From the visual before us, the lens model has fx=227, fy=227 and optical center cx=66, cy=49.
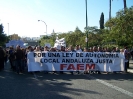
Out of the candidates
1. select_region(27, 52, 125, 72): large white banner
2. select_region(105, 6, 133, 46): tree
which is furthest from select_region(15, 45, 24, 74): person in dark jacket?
select_region(105, 6, 133, 46): tree

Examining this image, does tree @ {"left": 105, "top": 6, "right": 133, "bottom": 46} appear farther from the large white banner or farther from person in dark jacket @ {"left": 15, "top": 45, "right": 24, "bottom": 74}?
person in dark jacket @ {"left": 15, "top": 45, "right": 24, "bottom": 74}

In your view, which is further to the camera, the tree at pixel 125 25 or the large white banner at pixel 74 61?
the tree at pixel 125 25

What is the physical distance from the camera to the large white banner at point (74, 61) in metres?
14.5

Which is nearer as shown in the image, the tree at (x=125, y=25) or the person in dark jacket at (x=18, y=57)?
the person in dark jacket at (x=18, y=57)

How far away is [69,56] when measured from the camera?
14.7 m

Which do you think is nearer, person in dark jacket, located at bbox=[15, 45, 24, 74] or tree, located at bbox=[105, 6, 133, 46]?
person in dark jacket, located at bbox=[15, 45, 24, 74]

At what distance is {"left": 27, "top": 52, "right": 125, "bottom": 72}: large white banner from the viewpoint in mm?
14508

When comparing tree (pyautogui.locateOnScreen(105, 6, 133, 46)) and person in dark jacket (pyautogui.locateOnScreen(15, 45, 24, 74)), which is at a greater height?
tree (pyautogui.locateOnScreen(105, 6, 133, 46))

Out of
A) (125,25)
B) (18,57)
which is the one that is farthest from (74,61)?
(125,25)

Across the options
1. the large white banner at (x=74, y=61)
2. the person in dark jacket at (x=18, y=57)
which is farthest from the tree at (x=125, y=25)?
the person in dark jacket at (x=18, y=57)

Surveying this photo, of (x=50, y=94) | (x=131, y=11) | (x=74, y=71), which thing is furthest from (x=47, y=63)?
(x=131, y=11)

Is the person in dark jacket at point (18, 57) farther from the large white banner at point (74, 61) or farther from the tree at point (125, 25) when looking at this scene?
the tree at point (125, 25)

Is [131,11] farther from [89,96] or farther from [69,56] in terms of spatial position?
[89,96]

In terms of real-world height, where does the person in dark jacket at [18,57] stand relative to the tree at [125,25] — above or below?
below
